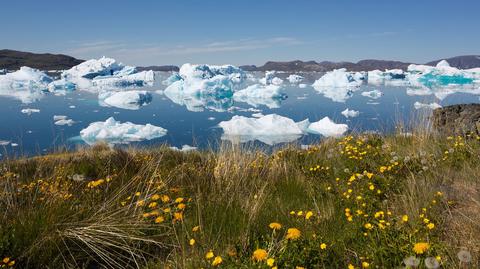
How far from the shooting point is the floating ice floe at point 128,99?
4053cm

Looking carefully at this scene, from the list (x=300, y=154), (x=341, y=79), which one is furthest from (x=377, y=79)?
(x=300, y=154)

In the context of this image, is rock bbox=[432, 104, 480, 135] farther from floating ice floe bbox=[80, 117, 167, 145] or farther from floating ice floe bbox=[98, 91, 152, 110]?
floating ice floe bbox=[98, 91, 152, 110]

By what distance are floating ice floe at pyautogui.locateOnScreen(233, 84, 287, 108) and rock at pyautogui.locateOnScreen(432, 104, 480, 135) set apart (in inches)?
1247

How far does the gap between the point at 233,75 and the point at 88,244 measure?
246 feet

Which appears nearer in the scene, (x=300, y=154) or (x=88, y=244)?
(x=88, y=244)

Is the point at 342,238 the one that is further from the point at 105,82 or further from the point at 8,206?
the point at 105,82

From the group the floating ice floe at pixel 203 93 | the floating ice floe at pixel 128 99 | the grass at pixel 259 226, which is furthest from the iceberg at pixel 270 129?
the floating ice floe at pixel 128 99

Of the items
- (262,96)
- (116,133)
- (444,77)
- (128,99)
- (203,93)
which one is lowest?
(116,133)

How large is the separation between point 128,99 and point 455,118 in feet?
120

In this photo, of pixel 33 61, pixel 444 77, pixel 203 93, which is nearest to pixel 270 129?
pixel 203 93

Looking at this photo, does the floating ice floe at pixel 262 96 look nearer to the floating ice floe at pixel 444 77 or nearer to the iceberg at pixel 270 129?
the iceberg at pixel 270 129

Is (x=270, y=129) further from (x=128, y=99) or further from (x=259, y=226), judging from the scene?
(x=128, y=99)

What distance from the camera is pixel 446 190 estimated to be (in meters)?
3.79

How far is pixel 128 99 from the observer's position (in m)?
41.1
